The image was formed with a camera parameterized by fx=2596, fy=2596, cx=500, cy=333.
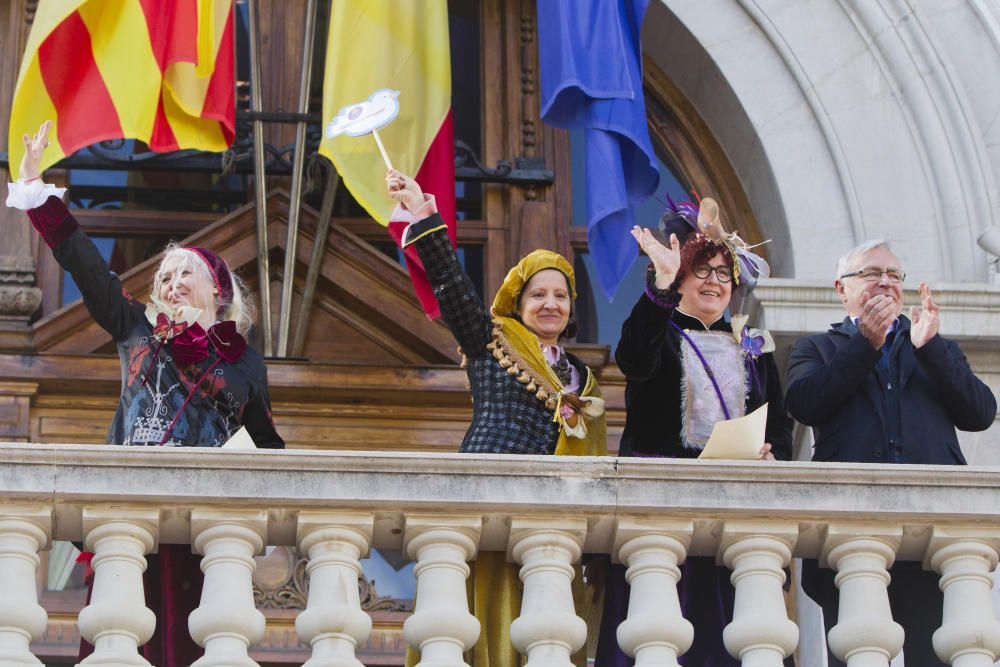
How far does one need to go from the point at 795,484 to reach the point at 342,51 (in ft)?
9.59

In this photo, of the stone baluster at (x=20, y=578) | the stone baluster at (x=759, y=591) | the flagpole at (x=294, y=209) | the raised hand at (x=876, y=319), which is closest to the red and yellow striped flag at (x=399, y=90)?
the flagpole at (x=294, y=209)

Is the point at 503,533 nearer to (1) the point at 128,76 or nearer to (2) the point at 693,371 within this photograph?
(2) the point at 693,371

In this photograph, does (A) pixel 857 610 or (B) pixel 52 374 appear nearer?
(A) pixel 857 610

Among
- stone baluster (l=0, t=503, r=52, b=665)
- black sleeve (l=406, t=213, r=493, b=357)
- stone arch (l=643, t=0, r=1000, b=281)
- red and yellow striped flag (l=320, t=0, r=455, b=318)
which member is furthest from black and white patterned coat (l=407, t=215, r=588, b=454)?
stone arch (l=643, t=0, r=1000, b=281)

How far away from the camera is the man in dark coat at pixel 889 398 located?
6.39 metres

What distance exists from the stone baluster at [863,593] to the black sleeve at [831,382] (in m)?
0.48

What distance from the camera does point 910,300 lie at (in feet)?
26.8

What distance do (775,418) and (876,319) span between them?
46 cm

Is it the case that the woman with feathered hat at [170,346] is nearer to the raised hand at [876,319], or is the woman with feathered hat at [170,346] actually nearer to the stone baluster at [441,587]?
the stone baluster at [441,587]

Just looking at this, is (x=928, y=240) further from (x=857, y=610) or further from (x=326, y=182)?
(x=857, y=610)

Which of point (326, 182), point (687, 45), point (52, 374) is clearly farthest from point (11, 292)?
point (687, 45)

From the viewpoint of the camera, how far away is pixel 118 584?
19.1 feet

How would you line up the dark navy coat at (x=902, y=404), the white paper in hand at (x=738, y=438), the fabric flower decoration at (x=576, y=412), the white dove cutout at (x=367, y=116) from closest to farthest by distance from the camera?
the white paper in hand at (x=738, y=438) < the dark navy coat at (x=902, y=404) < the fabric flower decoration at (x=576, y=412) < the white dove cutout at (x=367, y=116)

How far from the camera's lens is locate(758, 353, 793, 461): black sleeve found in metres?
6.78
